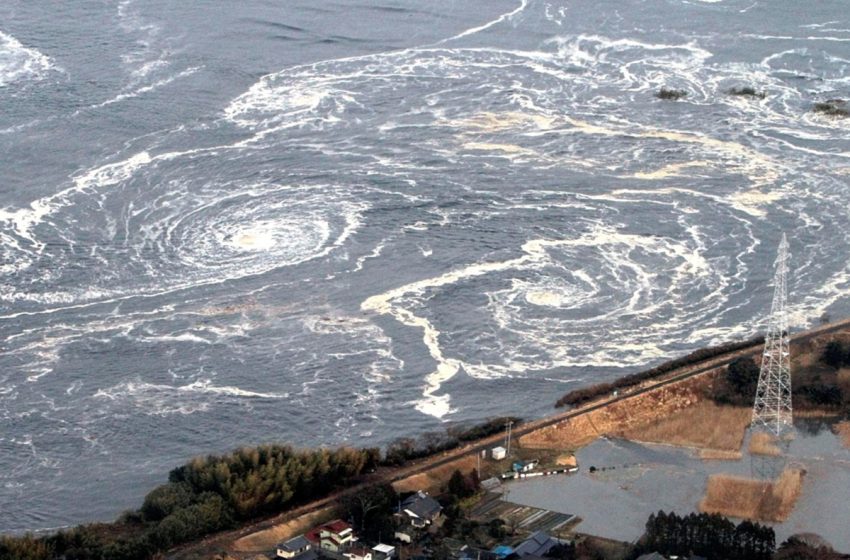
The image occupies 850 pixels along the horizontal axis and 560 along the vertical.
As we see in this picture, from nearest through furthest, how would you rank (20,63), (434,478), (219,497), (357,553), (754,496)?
(357,553) → (219,497) → (754,496) → (434,478) → (20,63)

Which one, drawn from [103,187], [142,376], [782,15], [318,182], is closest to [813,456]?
[142,376]

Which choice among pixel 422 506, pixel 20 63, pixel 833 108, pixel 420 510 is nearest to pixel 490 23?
pixel 833 108

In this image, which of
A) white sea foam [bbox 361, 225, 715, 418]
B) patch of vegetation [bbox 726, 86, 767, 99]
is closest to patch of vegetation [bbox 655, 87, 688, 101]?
patch of vegetation [bbox 726, 86, 767, 99]

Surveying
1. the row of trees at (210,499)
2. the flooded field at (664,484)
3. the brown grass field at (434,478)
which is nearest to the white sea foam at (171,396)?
the row of trees at (210,499)

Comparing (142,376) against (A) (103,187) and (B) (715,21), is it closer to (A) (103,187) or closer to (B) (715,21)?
(A) (103,187)

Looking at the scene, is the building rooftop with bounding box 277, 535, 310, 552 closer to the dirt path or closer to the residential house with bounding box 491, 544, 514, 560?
the dirt path

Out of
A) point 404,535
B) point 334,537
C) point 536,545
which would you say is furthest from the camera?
point 404,535

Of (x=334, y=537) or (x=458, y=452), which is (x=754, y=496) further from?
(x=334, y=537)
